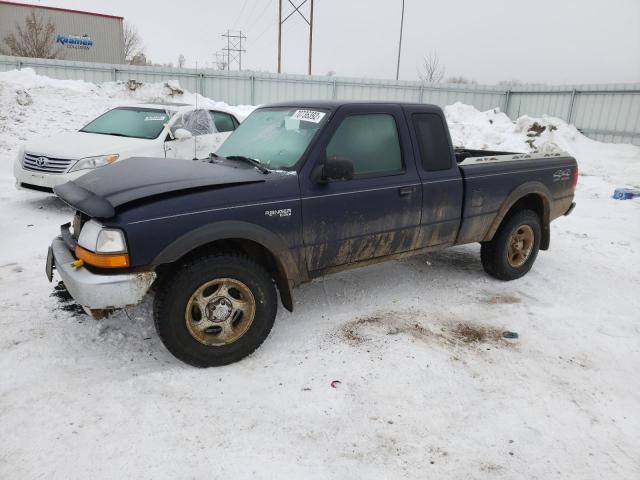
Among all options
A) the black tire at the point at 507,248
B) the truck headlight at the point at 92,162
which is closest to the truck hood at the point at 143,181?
the black tire at the point at 507,248

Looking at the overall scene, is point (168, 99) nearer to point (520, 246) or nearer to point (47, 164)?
point (47, 164)

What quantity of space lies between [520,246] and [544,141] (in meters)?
12.4

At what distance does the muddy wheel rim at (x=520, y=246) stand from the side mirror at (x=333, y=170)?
263 cm

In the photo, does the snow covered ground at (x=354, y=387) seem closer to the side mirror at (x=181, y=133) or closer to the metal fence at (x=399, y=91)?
the side mirror at (x=181, y=133)

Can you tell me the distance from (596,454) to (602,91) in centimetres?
1765

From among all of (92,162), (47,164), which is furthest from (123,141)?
(47,164)

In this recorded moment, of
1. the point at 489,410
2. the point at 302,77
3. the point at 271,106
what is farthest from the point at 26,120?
the point at 489,410

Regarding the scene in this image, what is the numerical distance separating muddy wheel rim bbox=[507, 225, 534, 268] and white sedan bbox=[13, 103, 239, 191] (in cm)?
487

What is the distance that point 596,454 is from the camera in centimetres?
259

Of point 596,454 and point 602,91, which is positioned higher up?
point 602,91

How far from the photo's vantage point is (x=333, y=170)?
3.34 m

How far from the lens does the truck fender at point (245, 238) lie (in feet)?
9.58

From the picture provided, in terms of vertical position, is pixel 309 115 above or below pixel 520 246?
above

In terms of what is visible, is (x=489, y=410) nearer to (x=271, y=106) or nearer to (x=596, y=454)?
(x=596, y=454)
